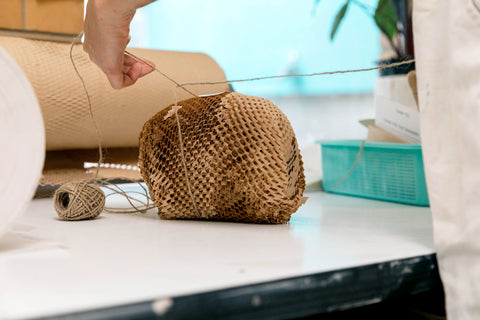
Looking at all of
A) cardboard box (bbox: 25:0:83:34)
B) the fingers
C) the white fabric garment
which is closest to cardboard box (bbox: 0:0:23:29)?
cardboard box (bbox: 25:0:83:34)

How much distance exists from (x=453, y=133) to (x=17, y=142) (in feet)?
1.21

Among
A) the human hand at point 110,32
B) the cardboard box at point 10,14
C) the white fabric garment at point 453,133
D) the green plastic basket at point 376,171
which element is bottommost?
the green plastic basket at point 376,171

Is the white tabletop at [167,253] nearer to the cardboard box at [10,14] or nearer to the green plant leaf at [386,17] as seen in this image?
the cardboard box at [10,14]

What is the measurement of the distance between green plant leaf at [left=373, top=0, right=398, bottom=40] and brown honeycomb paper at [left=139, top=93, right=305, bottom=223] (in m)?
0.80

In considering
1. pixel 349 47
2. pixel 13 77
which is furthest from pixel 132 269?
pixel 349 47

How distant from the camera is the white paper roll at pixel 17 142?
427 millimetres

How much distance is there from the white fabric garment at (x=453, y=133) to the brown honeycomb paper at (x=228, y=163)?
183 mm

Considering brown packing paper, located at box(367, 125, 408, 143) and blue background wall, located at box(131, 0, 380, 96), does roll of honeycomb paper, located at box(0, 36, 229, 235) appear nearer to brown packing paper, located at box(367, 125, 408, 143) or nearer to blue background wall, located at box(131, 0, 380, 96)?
brown packing paper, located at box(367, 125, 408, 143)

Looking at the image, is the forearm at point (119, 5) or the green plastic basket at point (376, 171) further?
the green plastic basket at point (376, 171)

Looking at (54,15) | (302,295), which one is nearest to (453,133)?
(302,295)

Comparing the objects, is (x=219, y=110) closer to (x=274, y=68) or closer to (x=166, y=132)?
(x=166, y=132)

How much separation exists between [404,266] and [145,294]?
218 millimetres

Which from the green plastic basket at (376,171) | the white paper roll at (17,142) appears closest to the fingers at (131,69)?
the white paper roll at (17,142)

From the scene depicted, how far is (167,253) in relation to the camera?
0.44m
